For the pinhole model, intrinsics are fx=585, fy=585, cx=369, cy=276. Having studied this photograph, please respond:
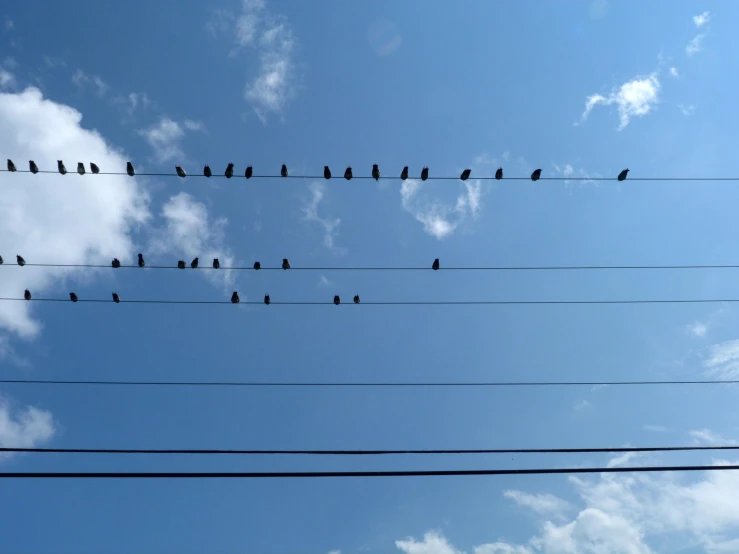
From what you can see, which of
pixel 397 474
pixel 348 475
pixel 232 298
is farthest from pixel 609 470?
pixel 232 298

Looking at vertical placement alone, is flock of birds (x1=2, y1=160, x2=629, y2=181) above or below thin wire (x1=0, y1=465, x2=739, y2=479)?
above

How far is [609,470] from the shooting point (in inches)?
291

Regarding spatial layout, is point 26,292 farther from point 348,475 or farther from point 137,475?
point 348,475

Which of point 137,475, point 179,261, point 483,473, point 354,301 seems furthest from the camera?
point 354,301

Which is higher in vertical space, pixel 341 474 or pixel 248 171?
pixel 248 171

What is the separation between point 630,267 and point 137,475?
1201 cm

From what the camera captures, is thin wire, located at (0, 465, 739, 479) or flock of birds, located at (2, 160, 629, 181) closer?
thin wire, located at (0, 465, 739, 479)

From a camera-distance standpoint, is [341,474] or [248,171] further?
[248,171]

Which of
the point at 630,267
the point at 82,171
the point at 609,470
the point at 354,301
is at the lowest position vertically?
the point at 609,470

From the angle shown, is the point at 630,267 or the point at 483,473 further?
the point at 630,267

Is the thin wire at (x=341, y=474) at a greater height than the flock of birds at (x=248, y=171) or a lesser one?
lesser

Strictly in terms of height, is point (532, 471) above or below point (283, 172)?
below

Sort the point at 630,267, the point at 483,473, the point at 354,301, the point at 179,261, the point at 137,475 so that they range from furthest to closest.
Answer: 1. the point at 354,301
2. the point at 179,261
3. the point at 630,267
4. the point at 483,473
5. the point at 137,475

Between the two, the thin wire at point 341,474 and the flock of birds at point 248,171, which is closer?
the thin wire at point 341,474
